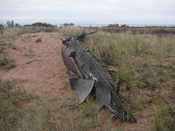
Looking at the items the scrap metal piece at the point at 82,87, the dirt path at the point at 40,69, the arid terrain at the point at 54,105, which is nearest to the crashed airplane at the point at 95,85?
the scrap metal piece at the point at 82,87

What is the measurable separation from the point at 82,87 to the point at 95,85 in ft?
1.28

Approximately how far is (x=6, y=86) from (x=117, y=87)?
2770 mm

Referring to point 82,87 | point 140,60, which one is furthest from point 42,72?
point 140,60

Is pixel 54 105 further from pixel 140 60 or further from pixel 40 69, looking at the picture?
pixel 140 60

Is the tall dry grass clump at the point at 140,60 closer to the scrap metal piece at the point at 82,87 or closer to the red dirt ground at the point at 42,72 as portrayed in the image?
the scrap metal piece at the point at 82,87

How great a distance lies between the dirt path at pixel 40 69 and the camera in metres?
4.29

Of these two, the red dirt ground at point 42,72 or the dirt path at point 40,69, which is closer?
the red dirt ground at point 42,72

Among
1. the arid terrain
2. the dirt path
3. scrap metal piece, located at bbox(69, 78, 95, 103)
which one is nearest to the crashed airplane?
scrap metal piece, located at bbox(69, 78, 95, 103)

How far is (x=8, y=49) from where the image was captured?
755 cm

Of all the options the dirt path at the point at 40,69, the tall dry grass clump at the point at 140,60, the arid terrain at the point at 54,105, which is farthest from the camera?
the dirt path at the point at 40,69

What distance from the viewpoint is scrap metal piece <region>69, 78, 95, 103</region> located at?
3.61 meters

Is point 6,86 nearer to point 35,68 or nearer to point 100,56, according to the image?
point 35,68

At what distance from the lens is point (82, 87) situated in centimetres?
389

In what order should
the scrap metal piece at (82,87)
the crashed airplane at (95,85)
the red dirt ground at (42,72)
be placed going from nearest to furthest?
the crashed airplane at (95,85), the scrap metal piece at (82,87), the red dirt ground at (42,72)
